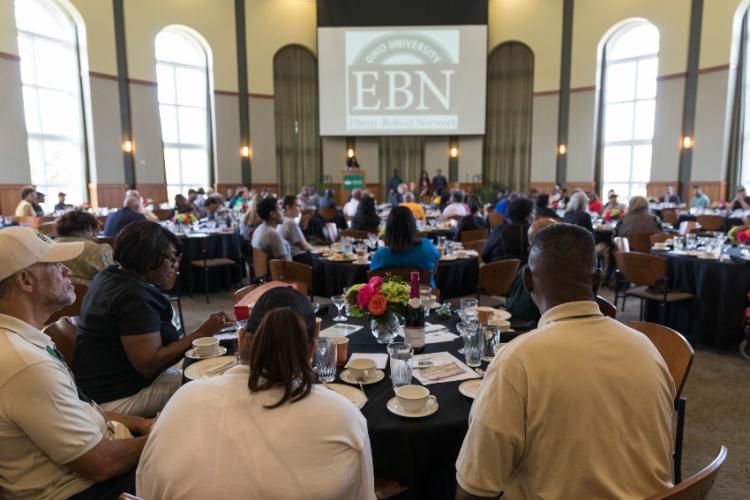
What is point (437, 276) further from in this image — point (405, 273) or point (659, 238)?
point (659, 238)

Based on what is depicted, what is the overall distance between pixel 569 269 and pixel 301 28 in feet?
54.1

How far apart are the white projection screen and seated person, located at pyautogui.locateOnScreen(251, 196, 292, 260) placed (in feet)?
36.1

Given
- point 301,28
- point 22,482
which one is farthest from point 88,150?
point 22,482

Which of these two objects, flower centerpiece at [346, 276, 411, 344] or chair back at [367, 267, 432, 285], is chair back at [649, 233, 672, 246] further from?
flower centerpiece at [346, 276, 411, 344]

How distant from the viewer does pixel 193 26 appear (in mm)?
14039

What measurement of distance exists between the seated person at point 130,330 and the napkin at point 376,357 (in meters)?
0.76

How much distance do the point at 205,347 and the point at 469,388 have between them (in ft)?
4.09

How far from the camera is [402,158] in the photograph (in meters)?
16.7

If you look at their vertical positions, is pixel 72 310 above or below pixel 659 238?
below

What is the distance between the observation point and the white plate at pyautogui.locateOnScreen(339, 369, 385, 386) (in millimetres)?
1967

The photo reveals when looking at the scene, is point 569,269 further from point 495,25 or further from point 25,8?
point 495,25

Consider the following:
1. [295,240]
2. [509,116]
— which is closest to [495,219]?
[295,240]

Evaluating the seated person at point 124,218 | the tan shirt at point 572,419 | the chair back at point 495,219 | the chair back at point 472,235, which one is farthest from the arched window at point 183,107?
the tan shirt at point 572,419

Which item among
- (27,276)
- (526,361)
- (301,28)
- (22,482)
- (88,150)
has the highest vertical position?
(301,28)
